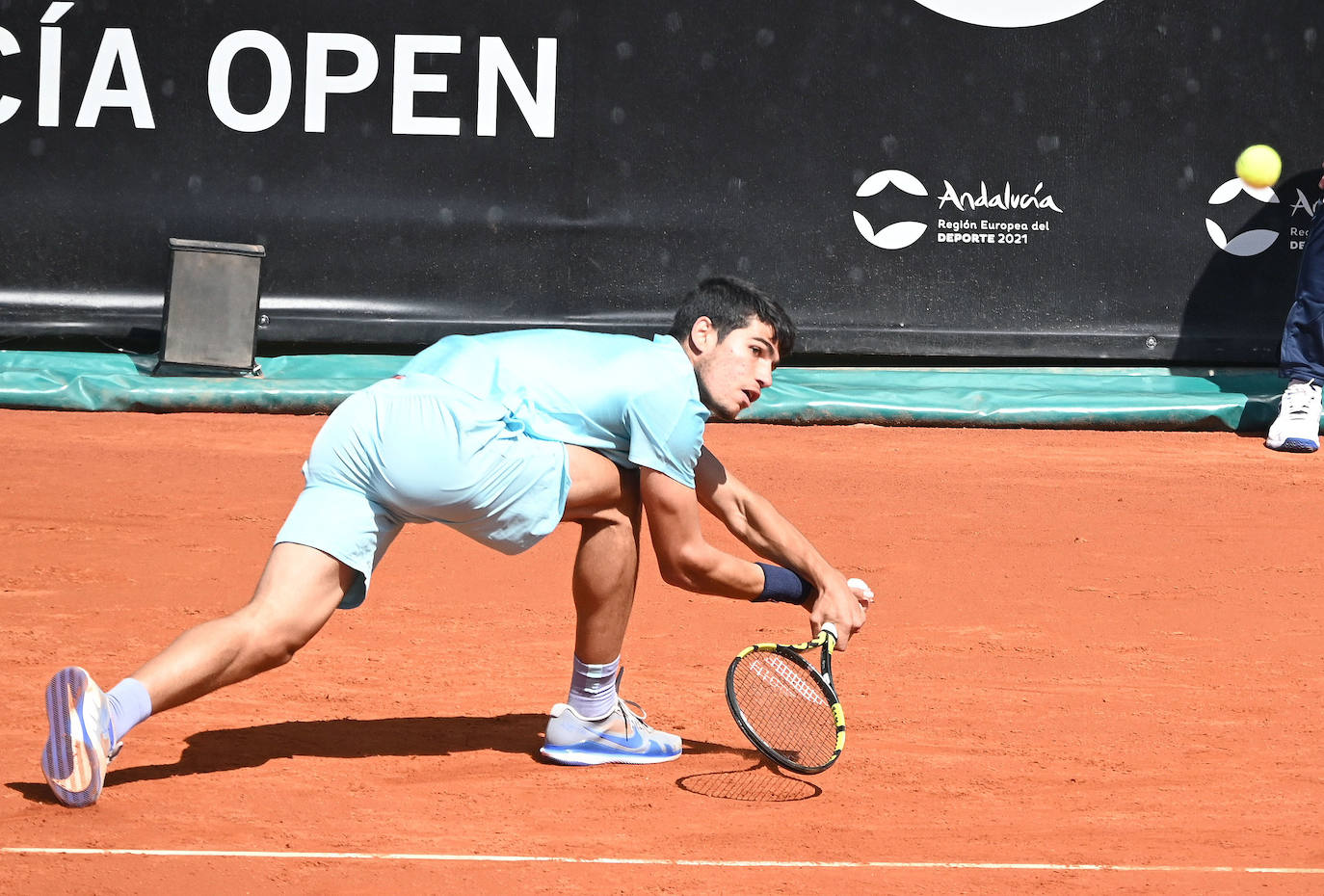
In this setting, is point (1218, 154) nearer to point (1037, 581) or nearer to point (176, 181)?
point (1037, 581)

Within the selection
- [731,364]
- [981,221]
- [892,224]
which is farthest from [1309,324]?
[731,364]

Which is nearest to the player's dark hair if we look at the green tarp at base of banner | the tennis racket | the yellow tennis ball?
the tennis racket

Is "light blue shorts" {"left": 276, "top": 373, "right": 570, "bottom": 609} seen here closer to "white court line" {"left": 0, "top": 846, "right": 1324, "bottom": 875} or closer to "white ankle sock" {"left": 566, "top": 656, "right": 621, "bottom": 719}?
"white ankle sock" {"left": 566, "top": 656, "right": 621, "bottom": 719}

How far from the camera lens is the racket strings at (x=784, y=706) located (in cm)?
372

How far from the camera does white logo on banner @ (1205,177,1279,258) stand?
29.4 ft

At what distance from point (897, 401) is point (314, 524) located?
552cm

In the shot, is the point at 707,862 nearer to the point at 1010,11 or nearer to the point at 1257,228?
the point at 1010,11

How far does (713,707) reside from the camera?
4152 mm

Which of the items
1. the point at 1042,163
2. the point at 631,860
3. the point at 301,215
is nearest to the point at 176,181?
the point at 301,215

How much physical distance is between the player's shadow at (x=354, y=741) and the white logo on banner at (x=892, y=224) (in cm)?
536

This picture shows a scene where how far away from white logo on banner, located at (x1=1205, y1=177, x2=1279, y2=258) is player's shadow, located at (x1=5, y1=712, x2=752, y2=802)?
614 cm

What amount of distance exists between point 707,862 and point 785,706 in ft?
2.75

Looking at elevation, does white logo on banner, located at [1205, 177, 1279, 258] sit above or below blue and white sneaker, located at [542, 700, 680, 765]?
above

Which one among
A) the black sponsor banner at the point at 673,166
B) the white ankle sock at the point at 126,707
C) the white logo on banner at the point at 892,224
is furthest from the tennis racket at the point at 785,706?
the white logo on banner at the point at 892,224
